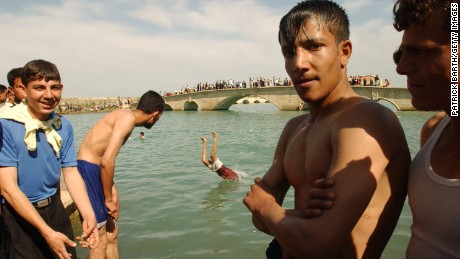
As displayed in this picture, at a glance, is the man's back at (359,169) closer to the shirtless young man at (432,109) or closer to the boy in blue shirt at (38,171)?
the shirtless young man at (432,109)

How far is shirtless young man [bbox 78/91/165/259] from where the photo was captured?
4.61 metres

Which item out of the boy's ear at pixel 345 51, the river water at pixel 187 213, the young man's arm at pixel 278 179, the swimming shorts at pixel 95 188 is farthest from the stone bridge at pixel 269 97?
the boy's ear at pixel 345 51

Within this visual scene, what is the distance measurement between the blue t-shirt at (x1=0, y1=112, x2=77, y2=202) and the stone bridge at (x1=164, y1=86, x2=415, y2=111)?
36.3 metres

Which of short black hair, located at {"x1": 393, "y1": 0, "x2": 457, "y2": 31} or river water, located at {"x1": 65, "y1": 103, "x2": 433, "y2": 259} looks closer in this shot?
short black hair, located at {"x1": 393, "y1": 0, "x2": 457, "y2": 31}

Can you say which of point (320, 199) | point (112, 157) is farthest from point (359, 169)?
point (112, 157)

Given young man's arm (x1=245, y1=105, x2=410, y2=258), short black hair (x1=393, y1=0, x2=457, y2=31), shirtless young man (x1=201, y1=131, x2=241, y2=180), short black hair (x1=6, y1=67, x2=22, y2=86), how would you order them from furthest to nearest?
1. shirtless young man (x1=201, y1=131, x2=241, y2=180)
2. short black hair (x1=6, y1=67, x2=22, y2=86)
3. young man's arm (x1=245, y1=105, x2=410, y2=258)
4. short black hair (x1=393, y1=0, x2=457, y2=31)

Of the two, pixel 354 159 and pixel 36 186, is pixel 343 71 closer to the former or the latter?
pixel 354 159

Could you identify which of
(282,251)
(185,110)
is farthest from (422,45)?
(185,110)

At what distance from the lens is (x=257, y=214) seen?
83.3 inches

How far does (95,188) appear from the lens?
15.4ft

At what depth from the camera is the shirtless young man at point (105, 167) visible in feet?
15.1

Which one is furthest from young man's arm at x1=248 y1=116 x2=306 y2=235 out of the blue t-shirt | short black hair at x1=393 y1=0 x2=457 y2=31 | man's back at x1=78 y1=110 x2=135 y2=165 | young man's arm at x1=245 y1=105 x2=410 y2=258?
man's back at x1=78 y1=110 x2=135 y2=165

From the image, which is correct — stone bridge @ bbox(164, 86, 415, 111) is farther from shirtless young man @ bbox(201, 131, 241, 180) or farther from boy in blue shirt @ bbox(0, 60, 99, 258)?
boy in blue shirt @ bbox(0, 60, 99, 258)

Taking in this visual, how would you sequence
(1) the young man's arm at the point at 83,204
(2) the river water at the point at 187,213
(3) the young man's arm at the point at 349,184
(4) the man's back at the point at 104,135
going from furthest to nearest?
(2) the river water at the point at 187,213 → (4) the man's back at the point at 104,135 → (1) the young man's arm at the point at 83,204 → (3) the young man's arm at the point at 349,184
